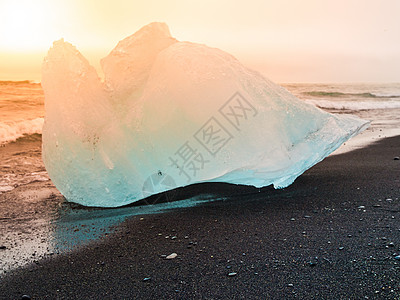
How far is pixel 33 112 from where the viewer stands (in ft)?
34.5

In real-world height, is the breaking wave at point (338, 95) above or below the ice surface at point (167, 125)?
below

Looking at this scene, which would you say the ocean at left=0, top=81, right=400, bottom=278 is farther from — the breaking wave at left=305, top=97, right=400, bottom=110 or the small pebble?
the breaking wave at left=305, top=97, right=400, bottom=110

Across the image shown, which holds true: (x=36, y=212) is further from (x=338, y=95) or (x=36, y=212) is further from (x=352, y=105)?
(x=338, y=95)

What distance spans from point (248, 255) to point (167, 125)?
137cm

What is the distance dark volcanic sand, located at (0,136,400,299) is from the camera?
185cm

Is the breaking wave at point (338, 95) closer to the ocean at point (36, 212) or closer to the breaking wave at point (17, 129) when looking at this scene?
the ocean at point (36, 212)

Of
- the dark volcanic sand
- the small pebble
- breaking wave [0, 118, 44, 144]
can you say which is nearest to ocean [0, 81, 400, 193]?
breaking wave [0, 118, 44, 144]

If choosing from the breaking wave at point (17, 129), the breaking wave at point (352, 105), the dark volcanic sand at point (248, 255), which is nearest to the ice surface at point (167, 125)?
the dark volcanic sand at point (248, 255)

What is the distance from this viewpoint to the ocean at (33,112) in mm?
5281

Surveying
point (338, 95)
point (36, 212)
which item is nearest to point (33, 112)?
point (36, 212)

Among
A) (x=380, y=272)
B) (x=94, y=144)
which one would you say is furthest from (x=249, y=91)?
(x=380, y=272)

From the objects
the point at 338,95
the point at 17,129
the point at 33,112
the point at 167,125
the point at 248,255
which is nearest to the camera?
the point at 248,255

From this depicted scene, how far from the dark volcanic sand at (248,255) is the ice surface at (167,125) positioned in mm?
349

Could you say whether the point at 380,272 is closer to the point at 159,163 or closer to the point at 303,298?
the point at 303,298
